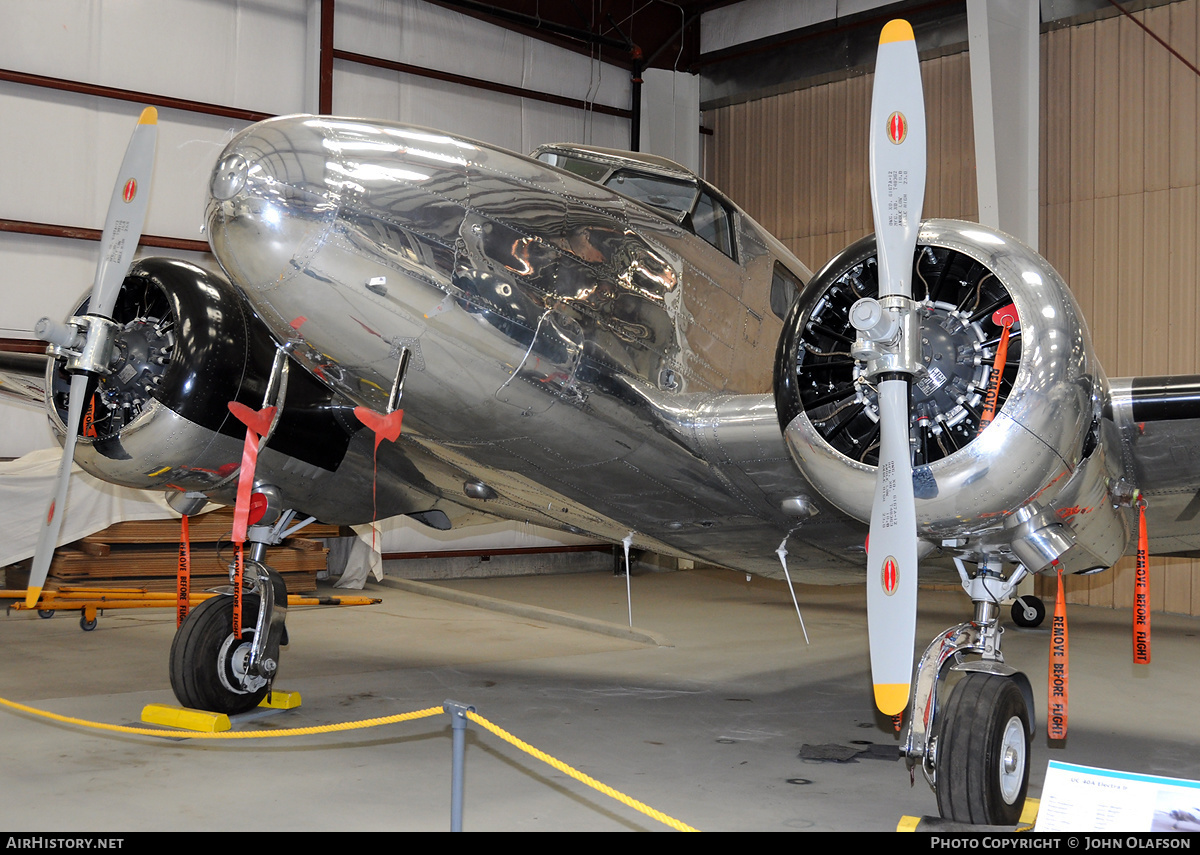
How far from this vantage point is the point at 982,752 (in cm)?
466

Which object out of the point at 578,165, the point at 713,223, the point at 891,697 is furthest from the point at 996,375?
the point at 578,165

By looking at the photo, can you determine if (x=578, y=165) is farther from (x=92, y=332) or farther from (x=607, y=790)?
(x=607, y=790)

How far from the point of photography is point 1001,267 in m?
4.60

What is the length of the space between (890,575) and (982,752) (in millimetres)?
1008

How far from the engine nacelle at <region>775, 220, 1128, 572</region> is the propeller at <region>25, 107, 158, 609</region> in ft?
13.3

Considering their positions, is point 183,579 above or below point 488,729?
above

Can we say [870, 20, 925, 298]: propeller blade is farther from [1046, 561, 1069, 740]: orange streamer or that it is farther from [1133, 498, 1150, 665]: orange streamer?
[1133, 498, 1150, 665]: orange streamer

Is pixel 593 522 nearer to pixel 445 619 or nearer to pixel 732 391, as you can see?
pixel 732 391

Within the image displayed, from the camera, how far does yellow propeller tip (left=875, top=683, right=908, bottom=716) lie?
13.8ft

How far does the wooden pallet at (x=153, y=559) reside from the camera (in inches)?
484

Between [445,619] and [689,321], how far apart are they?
7080 millimetres

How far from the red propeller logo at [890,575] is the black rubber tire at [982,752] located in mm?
881

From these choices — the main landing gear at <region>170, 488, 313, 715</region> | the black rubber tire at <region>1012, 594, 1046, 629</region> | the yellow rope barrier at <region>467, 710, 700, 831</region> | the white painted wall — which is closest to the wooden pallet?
the white painted wall
